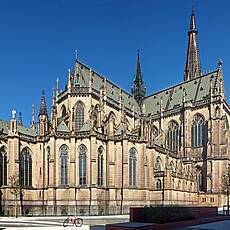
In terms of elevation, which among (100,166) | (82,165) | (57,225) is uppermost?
(82,165)

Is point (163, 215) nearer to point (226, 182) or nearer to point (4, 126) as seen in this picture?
point (4, 126)

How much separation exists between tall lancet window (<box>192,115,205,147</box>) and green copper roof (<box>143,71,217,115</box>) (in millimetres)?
5408

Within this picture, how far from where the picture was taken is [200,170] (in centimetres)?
7950

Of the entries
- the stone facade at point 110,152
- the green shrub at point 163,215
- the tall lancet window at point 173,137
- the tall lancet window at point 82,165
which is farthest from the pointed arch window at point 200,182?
the green shrub at point 163,215

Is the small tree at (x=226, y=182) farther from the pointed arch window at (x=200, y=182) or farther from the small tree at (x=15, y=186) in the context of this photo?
the small tree at (x=15, y=186)

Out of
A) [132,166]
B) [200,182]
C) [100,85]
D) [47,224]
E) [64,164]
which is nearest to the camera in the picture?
[47,224]

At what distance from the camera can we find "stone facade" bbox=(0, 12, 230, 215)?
53938mm

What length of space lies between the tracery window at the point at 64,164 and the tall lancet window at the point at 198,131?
37.1 meters

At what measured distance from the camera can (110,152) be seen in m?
57.5

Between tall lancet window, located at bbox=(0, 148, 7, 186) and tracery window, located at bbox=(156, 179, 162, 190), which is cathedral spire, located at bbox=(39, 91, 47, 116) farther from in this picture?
tracery window, located at bbox=(156, 179, 162, 190)

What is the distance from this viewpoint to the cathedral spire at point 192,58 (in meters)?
104

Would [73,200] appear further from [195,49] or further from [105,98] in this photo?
[195,49]

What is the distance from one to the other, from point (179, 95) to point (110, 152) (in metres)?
39.9

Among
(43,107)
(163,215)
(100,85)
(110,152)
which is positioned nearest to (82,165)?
(110,152)
